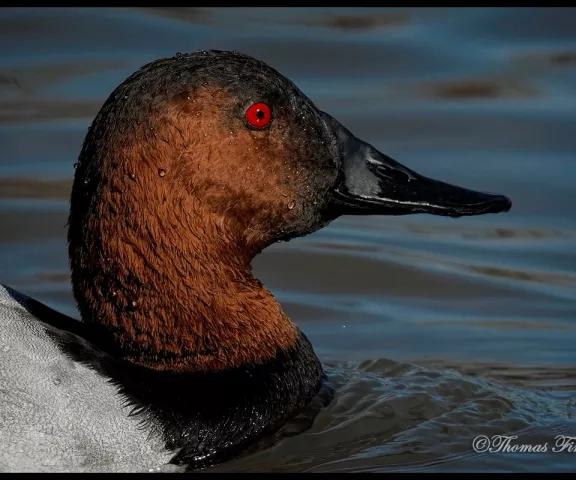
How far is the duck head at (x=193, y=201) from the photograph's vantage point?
4625mm

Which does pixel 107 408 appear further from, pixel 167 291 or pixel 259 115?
pixel 259 115

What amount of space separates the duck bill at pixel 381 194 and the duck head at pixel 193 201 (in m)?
0.05

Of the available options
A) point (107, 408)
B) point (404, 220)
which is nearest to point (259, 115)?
point (107, 408)

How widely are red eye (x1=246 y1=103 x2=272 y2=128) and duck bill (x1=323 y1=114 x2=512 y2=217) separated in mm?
325

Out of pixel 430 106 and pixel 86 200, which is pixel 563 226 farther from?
pixel 86 200

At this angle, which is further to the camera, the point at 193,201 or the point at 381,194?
the point at 381,194

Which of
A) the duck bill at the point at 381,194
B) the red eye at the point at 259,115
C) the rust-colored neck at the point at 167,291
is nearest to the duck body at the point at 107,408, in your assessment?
the rust-colored neck at the point at 167,291

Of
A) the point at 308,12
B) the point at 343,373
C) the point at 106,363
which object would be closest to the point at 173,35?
the point at 308,12

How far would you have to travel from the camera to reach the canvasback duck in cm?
441

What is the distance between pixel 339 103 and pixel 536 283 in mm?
2208

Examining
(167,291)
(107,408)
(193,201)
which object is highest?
(193,201)

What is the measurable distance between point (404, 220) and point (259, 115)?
2.85m

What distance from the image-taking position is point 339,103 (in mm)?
8375

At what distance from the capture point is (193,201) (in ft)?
15.4
